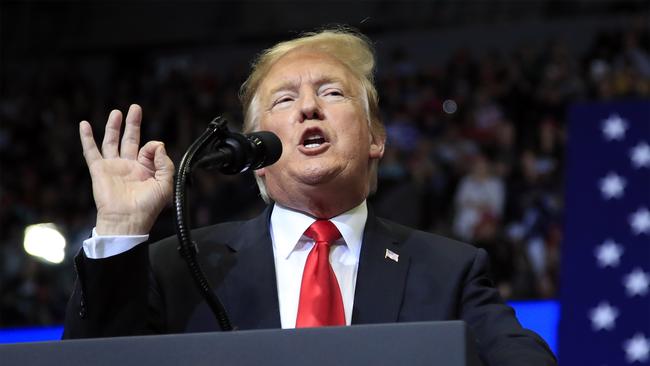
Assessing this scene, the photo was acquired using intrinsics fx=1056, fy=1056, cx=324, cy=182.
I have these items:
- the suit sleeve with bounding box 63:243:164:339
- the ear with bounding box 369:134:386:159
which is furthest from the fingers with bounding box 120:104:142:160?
the ear with bounding box 369:134:386:159

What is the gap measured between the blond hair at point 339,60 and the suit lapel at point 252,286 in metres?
0.24

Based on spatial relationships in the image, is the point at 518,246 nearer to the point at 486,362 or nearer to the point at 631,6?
the point at 486,362

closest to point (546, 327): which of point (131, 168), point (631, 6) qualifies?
point (131, 168)

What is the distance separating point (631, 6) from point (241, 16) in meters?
4.39

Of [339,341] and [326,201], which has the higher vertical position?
[326,201]

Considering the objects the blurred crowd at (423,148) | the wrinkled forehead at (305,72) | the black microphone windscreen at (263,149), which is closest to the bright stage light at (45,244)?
the blurred crowd at (423,148)

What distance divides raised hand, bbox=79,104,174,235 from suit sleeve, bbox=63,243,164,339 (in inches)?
1.9

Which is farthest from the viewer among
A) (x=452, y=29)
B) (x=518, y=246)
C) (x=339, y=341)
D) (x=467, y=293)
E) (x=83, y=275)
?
(x=452, y=29)

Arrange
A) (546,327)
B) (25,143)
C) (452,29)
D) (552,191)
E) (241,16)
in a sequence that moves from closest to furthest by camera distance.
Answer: (546,327) < (552,191) < (25,143) < (452,29) < (241,16)

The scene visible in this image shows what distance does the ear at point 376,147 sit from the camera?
7.09 feet

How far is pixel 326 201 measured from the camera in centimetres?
201

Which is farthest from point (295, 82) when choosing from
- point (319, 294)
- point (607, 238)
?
point (607, 238)

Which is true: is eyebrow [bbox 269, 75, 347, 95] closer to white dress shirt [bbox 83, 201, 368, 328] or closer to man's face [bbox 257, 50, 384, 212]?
man's face [bbox 257, 50, 384, 212]

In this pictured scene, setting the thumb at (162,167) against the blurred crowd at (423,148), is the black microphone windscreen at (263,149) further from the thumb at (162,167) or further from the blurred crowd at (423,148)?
the blurred crowd at (423,148)
